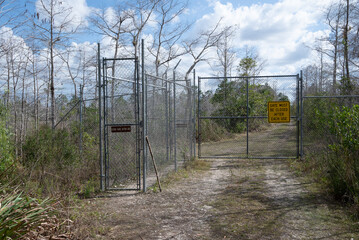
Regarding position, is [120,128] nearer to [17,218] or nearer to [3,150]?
[3,150]

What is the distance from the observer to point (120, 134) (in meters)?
7.25

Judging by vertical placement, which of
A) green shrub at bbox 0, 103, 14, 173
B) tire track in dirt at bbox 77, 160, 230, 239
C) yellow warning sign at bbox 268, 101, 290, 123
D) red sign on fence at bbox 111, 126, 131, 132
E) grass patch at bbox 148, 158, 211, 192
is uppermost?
yellow warning sign at bbox 268, 101, 290, 123

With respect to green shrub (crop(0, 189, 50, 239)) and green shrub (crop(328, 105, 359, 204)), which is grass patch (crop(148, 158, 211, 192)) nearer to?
green shrub (crop(0, 189, 50, 239))

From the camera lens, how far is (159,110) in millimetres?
8883

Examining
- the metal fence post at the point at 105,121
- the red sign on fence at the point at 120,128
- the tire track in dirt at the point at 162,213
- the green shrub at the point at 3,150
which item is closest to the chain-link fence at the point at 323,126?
the tire track in dirt at the point at 162,213

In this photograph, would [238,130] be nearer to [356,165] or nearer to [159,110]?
[159,110]

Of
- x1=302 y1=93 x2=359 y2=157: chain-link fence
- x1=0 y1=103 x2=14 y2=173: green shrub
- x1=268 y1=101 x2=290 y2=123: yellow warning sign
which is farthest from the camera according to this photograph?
x1=268 y1=101 x2=290 y2=123: yellow warning sign

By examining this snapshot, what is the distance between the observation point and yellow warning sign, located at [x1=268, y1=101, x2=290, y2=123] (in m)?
10.1

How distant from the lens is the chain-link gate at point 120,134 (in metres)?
6.80

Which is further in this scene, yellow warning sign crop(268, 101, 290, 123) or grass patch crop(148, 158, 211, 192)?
yellow warning sign crop(268, 101, 290, 123)

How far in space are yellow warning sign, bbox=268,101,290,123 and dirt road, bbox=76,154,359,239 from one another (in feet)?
8.60

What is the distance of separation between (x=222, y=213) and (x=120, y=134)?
3095 mm

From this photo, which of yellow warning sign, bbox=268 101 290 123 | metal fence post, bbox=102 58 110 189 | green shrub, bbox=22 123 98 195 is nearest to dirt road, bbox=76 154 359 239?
metal fence post, bbox=102 58 110 189

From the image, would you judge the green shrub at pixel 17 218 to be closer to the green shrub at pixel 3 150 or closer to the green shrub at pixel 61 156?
the green shrub at pixel 3 150
